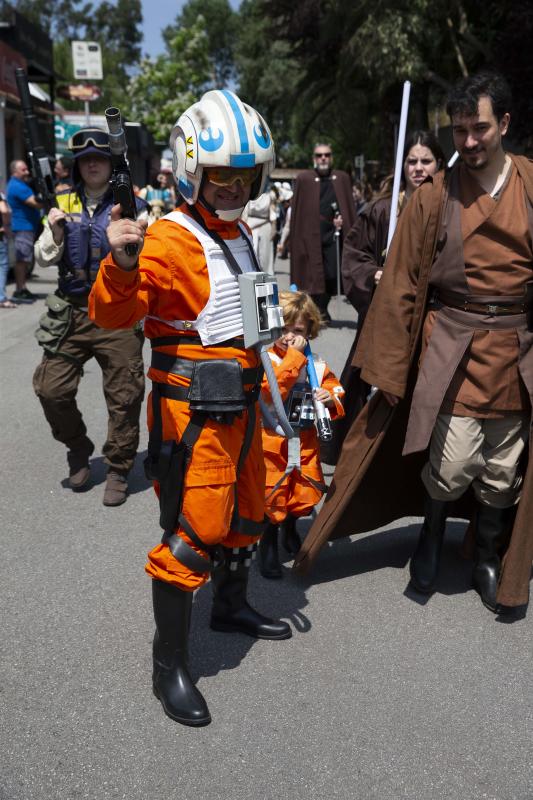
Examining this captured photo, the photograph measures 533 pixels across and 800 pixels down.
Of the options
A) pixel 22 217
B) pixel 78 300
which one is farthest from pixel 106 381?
pixel 22 217

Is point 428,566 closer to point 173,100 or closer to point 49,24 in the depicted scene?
point 173,100

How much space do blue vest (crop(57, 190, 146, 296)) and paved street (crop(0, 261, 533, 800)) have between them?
1.32 meters

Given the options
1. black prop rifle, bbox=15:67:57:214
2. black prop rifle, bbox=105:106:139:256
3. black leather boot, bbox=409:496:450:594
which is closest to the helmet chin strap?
black prop rifle, bbox=105:106:139:256

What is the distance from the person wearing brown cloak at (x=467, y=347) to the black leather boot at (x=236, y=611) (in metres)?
0.42

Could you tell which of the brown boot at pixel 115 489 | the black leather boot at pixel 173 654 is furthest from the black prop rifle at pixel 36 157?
the black leather boot at pixel 173 654

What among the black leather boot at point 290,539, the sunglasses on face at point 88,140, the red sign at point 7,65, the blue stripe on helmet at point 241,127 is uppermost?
the red sign at point 7,65

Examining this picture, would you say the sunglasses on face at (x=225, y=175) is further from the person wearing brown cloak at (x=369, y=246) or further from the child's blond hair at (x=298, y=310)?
the person wearing brown cloak at (x=369, y=246)

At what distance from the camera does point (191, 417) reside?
2957mm

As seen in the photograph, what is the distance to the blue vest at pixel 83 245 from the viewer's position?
4.88 metres

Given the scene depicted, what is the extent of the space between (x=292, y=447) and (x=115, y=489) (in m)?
1.44

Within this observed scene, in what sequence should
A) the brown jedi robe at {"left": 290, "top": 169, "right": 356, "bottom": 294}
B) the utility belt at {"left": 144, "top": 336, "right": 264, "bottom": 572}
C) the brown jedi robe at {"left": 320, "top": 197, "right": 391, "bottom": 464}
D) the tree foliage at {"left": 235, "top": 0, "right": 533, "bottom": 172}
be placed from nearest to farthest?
the utility belt at {"left": 144, "top": 336, "right": 264, "bottom": 572}
the brown jedi robe at {"left": 320, "top": 197, "right": 391, "bottom": 464}
the brown jedi robe at {"left": 290, "top": 169, "right": 356, "bottom": 294}
the tree foliage at {"left": 235, "top": 0, "right": 533, "bottom": 172}

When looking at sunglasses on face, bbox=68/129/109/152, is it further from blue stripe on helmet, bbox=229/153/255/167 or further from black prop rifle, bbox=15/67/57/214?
blue stripe on helmet, bbox=229/153/255/167

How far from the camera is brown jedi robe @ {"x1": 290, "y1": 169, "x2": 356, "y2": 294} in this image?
9633 millimetres

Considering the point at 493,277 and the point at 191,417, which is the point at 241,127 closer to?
the point at 191,417
